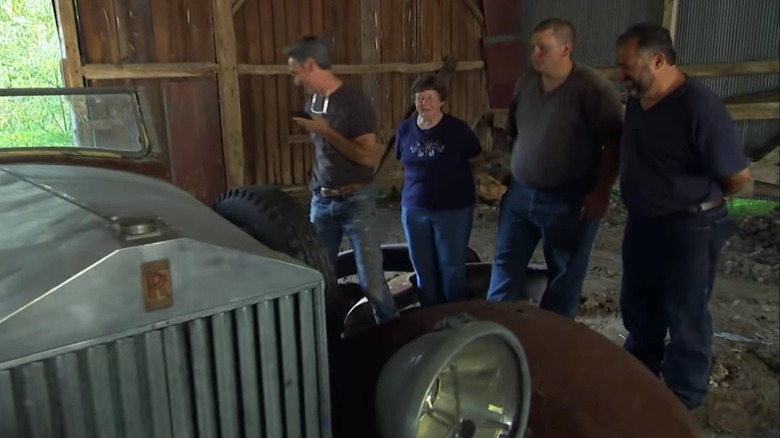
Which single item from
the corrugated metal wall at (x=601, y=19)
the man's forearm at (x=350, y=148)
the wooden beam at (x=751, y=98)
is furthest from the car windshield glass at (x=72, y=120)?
the corrugated metal wall at (x=601, y=19)

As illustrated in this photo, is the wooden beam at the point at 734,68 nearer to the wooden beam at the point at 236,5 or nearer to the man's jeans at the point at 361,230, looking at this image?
Answer: the man's jeans at the point at 361,230

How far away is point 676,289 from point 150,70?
5304 mm

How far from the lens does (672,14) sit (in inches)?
261

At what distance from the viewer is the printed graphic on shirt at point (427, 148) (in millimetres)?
3191

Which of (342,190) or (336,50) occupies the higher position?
(336,50)

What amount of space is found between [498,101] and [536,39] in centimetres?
661

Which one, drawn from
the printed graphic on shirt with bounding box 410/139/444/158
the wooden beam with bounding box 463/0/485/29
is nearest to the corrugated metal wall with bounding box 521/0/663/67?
the wooden beam with bounding box 463/0/485/29

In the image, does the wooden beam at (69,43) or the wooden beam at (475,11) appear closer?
the wooden beam at (69,43)

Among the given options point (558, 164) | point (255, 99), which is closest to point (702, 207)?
point (558, 164)

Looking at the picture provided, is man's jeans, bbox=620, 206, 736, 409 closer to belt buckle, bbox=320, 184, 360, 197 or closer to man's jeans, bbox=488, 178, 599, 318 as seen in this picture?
man's jeans, bbox=488, 178, 599, 318

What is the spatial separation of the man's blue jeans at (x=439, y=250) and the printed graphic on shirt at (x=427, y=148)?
29 centimetres

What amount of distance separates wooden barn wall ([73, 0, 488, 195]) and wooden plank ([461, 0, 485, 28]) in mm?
29

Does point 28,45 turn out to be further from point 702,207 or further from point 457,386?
point 457,386

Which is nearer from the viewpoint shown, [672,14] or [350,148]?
[350,148]
